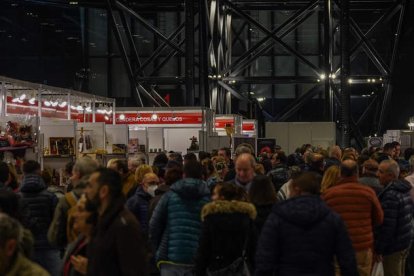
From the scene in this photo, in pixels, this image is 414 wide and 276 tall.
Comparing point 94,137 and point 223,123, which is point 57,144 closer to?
point 94,137

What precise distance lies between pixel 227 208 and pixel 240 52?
3734 centimetres

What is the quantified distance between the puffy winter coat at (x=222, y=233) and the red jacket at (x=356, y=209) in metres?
1.24

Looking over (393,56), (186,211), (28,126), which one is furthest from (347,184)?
(393,56)

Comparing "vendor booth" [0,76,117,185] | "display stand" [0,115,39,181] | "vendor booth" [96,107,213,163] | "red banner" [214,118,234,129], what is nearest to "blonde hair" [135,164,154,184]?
"vendor booth" [0,76,117,185]

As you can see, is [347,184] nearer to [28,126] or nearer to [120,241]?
[120,241]

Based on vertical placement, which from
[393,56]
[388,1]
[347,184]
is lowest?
[347,184]

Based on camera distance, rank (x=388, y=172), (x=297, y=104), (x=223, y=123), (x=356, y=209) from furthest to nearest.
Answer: (x=297, y=104)
(x=223, y=123)
(x=388, y=172)
(x=356, y=209)

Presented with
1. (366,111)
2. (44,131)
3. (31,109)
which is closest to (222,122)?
(31,109)

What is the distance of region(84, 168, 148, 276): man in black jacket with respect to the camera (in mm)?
4469

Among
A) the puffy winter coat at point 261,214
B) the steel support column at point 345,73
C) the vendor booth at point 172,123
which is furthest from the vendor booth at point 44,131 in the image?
the steel support column at point 345,73

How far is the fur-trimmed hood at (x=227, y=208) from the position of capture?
5840 millimetres

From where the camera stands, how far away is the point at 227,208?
5.86 m

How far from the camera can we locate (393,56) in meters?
37.6

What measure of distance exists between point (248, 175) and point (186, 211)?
1393 mm
